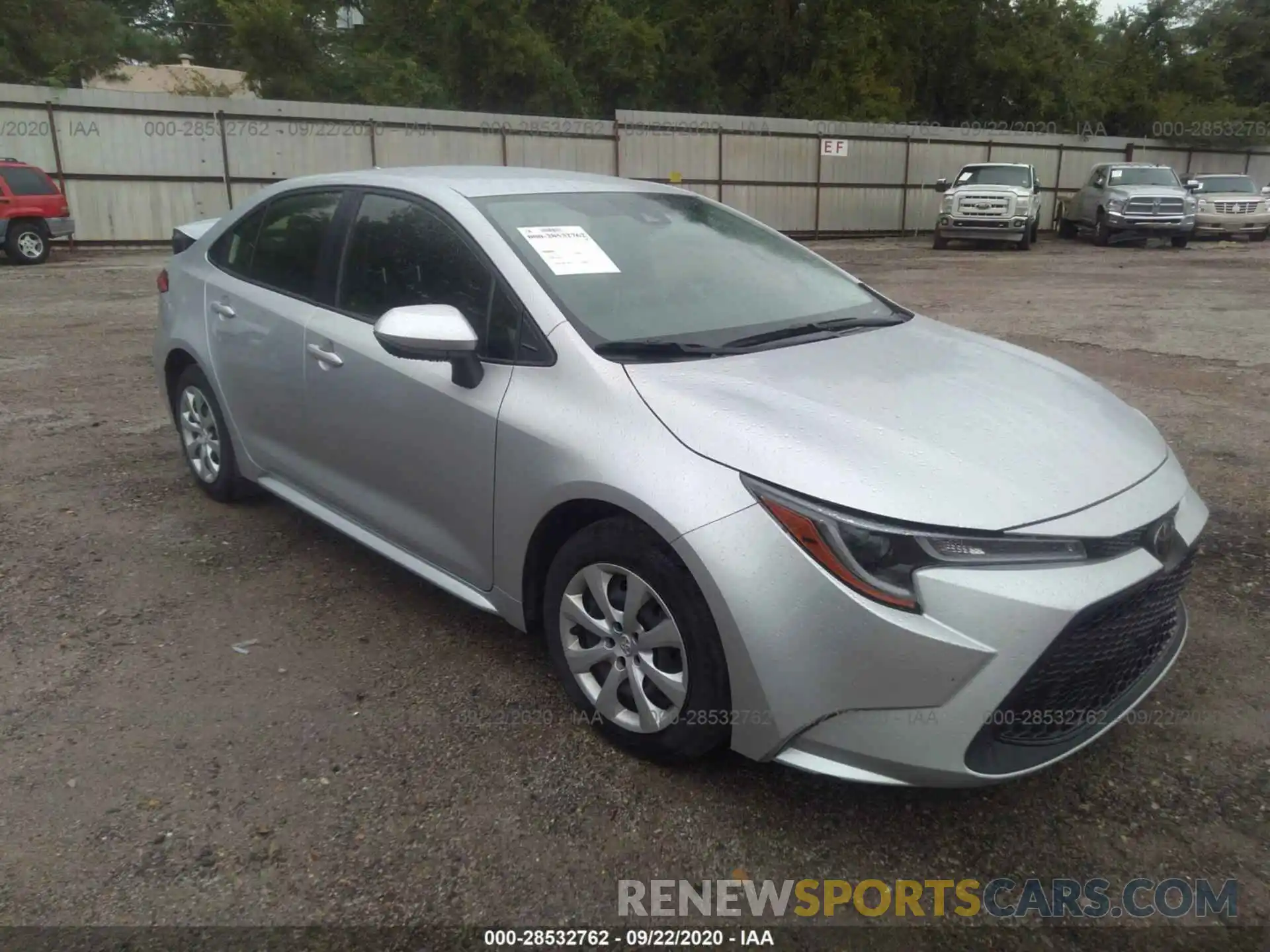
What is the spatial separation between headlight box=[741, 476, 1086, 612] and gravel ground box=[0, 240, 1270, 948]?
73 centimetres

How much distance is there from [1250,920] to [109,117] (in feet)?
67.3

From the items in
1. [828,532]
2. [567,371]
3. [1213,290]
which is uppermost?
[567,371]

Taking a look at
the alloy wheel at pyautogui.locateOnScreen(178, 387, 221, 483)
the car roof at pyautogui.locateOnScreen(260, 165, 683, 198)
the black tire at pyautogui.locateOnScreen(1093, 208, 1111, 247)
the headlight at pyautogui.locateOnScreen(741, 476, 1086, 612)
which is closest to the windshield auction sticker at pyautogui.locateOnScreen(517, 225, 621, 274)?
the car roof at pyautogui.locateOnScreen(260, 165, 683, 198)

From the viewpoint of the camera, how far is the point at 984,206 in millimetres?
20969

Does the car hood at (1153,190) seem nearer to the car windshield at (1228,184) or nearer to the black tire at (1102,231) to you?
the black tire at (1102,231)

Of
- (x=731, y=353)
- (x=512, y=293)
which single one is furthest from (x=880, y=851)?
(x=512, y=293)

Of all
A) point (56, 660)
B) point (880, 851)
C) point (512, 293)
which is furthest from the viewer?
point (56, 660)

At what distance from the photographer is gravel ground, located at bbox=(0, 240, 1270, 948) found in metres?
2.39

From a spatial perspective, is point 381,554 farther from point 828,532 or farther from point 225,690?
point 828,532

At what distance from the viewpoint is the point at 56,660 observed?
133 inches

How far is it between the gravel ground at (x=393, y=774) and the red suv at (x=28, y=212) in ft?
42.7

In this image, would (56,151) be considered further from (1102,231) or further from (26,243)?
(1102,231)

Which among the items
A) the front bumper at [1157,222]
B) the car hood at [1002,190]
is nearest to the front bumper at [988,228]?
the car hood at [1002,190]

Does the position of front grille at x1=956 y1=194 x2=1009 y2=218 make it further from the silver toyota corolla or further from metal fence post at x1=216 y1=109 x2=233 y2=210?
the silver toyota corolla
